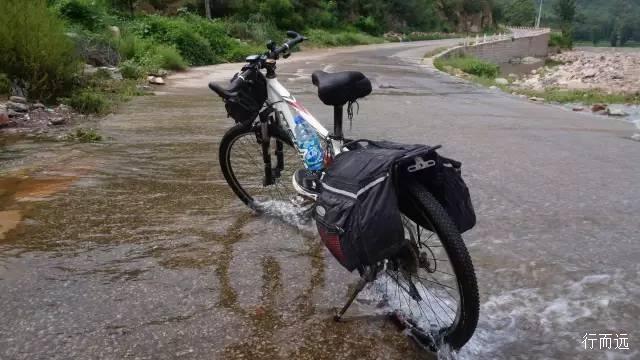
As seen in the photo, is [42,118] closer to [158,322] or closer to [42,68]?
[42,68]

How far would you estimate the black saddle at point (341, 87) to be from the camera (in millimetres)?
3111

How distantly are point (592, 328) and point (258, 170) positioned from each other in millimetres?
2907

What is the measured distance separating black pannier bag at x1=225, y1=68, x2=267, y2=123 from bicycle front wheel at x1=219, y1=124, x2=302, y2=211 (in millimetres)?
234

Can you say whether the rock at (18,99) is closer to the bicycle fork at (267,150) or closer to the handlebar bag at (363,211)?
the bicycle fork at (267,150)

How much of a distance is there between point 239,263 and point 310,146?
0.90 m

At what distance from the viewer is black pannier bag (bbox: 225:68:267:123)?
3840 mm

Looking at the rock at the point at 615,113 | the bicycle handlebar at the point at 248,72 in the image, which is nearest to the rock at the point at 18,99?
the bicycle handlebar at the point at 248,72

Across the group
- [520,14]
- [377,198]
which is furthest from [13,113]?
[520,14]

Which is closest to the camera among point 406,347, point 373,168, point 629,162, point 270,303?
point 373,168

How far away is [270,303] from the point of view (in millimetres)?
3064

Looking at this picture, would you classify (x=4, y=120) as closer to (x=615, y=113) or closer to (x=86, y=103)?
(x=86, y=103)

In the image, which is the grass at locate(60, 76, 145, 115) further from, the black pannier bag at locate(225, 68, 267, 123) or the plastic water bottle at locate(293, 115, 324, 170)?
the plastic water bottle at locate(293, 115, 324, 170)

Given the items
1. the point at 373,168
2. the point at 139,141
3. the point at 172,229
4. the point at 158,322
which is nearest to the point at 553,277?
the point at 373,168

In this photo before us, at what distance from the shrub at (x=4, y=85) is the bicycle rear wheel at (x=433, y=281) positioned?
7667 millimetres
